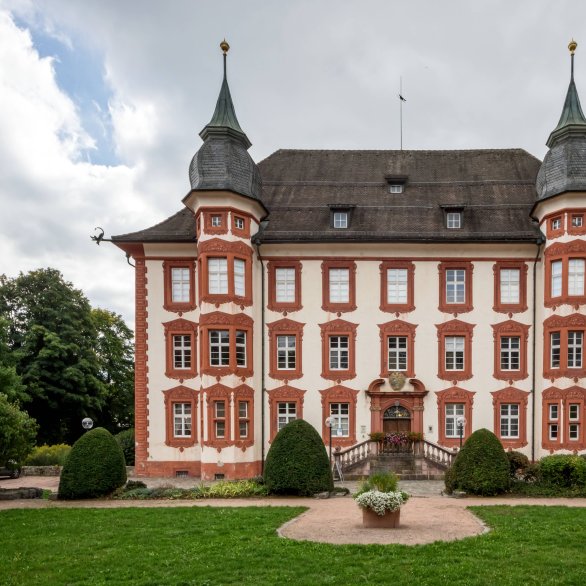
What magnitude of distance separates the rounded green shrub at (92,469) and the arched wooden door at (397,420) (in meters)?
11.6

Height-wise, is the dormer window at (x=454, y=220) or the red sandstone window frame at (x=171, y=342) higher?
the dormer window at (x=454, y=220)

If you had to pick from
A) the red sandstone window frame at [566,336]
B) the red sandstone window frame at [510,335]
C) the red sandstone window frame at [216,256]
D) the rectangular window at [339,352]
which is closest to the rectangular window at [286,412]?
the rectangular window at [339,352]

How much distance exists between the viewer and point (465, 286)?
26.0 meters

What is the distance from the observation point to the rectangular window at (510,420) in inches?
1006

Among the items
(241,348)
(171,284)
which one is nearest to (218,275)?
(171,284)

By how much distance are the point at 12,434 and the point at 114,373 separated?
24.5 metres

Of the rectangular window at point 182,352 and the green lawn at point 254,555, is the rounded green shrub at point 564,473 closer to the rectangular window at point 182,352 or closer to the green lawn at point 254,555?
the green lawn at point 254,555

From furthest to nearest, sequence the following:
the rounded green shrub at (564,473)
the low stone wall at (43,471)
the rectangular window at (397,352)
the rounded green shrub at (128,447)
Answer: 1. the rounded green shrub at (128,447)
2. the low stone wall at (43,471)
3. the rectangular window at (397,352)
4. the rounded green shrub at (564,473)

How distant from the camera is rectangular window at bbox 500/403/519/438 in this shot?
25.6m

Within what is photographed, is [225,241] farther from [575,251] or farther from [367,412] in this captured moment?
[575,251]

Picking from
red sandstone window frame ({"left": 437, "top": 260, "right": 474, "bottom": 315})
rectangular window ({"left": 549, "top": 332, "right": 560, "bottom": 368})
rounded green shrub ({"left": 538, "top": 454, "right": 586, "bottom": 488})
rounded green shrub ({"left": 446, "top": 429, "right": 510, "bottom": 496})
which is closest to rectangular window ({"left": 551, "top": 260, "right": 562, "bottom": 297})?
rectangular window ({"left": 549, "top": 332, "right": 560, "bottom": 368})

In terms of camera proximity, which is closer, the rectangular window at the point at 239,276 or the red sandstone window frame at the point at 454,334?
the rectangular window at the point at 239,276

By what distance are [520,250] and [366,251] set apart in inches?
265

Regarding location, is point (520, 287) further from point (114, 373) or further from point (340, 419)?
point (114, 373)
